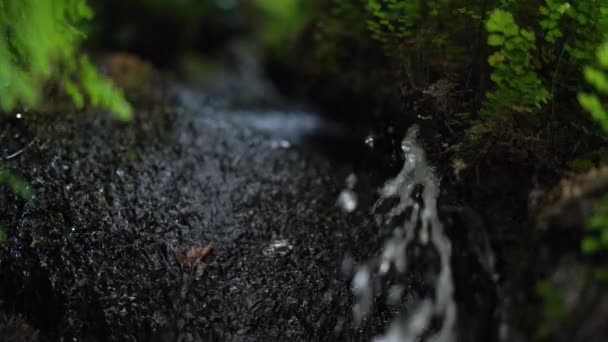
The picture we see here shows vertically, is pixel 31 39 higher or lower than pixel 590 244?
higher

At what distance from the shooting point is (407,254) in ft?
10.0

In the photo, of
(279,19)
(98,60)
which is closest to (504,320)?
(98,60)

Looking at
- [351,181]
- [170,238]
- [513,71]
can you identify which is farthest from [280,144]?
[513,71]

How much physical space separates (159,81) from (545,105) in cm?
450

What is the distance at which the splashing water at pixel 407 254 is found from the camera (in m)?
2.69

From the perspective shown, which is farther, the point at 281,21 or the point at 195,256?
the point at 281,21

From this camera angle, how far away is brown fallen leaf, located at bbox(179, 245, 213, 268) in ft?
10.2

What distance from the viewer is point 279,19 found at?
26.3 feet

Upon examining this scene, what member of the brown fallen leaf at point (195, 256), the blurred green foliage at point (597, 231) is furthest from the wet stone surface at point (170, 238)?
the blurred green foliage at point (597, 231)

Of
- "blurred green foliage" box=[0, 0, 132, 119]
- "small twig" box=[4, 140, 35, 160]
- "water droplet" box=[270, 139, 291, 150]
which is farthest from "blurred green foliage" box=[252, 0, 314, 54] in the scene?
"blurred green foliage" box=[0, 0, 132, 119]

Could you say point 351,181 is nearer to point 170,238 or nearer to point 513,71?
point 170,238

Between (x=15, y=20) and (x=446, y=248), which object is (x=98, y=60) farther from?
(x=446, y=248)

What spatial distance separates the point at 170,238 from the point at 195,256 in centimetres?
23

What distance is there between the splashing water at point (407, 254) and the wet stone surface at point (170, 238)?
12 centimetres
